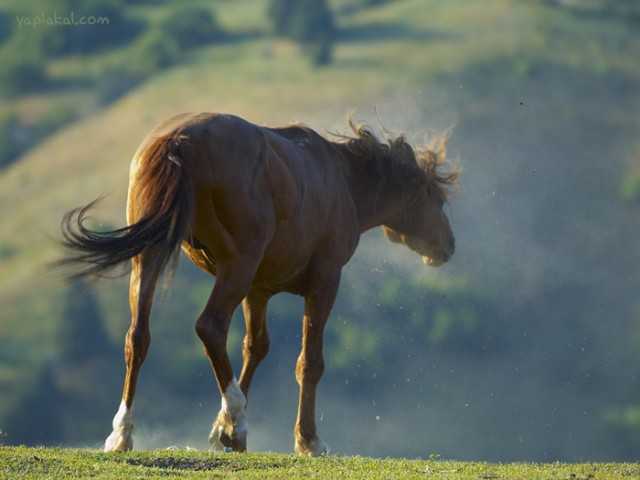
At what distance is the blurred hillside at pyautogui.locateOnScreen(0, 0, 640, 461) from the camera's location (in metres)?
35.8

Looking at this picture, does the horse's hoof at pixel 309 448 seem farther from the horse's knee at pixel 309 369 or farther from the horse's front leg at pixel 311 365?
the horse's knee at pixel 309 369

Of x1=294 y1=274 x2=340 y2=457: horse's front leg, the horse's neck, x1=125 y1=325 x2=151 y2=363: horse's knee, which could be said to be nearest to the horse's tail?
x1=125 y1=325 x2=151 y2=363: horse's knee

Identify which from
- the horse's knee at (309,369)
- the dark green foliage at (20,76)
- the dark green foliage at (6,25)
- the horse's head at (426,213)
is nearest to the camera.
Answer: the horse's knee at (309,369)

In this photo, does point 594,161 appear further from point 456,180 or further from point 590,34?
point 456,180

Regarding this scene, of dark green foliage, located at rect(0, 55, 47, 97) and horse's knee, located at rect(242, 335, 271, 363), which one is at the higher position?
horse's knee, located at rect(242, 335, 271, 363)

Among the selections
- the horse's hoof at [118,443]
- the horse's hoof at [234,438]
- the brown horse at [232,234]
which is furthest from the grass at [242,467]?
the brown horse at [232,234]

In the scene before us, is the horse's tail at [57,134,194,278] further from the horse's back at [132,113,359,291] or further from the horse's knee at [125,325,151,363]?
the horse's knee at [125,325,151,363]

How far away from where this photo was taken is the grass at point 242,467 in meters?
6.89

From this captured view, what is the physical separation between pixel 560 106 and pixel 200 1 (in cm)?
1799

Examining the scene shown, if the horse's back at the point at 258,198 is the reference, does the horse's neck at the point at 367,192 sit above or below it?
below

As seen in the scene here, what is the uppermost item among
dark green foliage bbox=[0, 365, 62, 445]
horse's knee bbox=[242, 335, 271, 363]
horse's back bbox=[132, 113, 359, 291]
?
horse's back bbox=[132, 113, 359, 291]

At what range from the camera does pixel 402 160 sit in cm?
1138

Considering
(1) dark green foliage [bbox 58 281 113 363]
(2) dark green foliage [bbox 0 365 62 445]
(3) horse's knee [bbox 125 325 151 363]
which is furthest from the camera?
(1) dark green foliage [bbox 58 281 113 363]

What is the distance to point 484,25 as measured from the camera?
174ft
